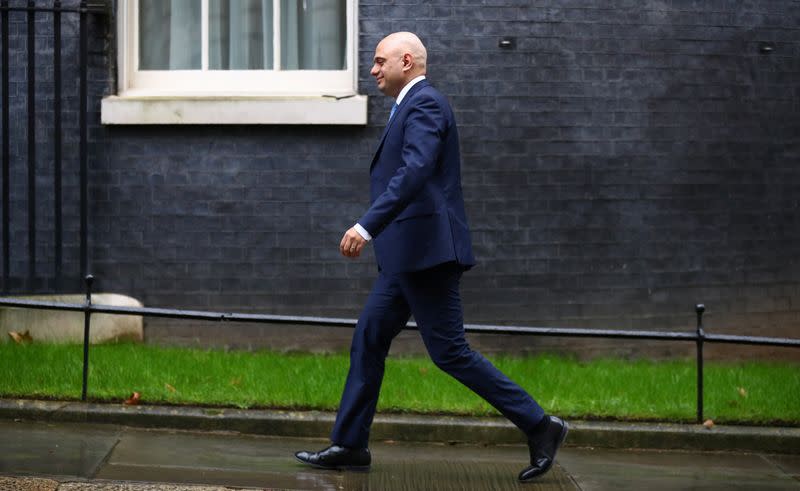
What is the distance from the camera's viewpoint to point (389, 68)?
6062 mm

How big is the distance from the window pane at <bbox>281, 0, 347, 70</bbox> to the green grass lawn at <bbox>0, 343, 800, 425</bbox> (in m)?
2.09

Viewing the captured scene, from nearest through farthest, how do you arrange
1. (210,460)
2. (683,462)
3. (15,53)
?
(210,460), (683,462), (15,53)

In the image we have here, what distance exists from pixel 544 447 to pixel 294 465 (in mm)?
1197

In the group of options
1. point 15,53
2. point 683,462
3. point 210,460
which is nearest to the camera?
point 210,460

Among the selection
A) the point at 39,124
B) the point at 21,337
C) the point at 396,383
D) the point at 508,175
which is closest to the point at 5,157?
the point at 39,124

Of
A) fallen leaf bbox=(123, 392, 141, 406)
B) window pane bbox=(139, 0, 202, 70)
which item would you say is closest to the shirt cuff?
fallen leaf bbox=(123, 392, 141, 406)

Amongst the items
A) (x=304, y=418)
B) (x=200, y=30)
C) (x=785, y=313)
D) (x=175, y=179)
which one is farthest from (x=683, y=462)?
(x=200, y=30)

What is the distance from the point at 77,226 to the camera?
9352 mm

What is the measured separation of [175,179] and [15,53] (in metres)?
1.38

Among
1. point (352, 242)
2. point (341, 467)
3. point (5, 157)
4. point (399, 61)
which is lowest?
point (341, 467)

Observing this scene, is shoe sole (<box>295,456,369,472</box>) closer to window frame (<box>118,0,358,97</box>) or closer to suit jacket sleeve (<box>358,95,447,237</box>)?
suit jacket sleeve (<box>358,95,447,237</box>)

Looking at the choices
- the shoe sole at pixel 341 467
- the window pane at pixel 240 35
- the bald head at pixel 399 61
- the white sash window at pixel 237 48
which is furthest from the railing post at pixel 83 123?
the bald head at pixel 399 61

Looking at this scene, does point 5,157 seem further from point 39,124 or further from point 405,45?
point 405,45

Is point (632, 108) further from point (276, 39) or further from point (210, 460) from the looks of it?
point (210, 460)
